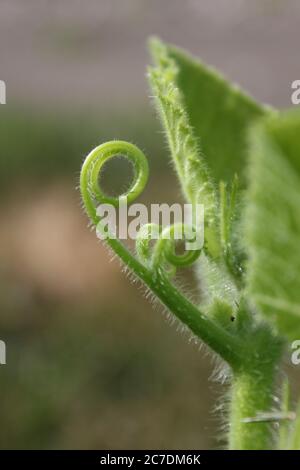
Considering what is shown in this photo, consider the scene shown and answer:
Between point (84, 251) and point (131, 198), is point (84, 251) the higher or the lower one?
the higher one

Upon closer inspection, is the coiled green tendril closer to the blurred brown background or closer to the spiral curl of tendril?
the spiral curl of tendril

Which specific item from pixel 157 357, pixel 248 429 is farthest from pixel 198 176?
pixel 157 357

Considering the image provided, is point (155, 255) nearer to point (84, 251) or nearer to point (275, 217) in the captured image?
point (275, 217)

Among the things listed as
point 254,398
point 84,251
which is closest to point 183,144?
point 254,398

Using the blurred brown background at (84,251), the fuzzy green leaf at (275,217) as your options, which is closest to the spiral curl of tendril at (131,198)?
the fuzzy green leaf at (275,217)

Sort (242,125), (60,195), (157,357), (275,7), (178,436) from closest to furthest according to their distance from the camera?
(242,125), (178,436), (157,357), (60,195), (275,7)
